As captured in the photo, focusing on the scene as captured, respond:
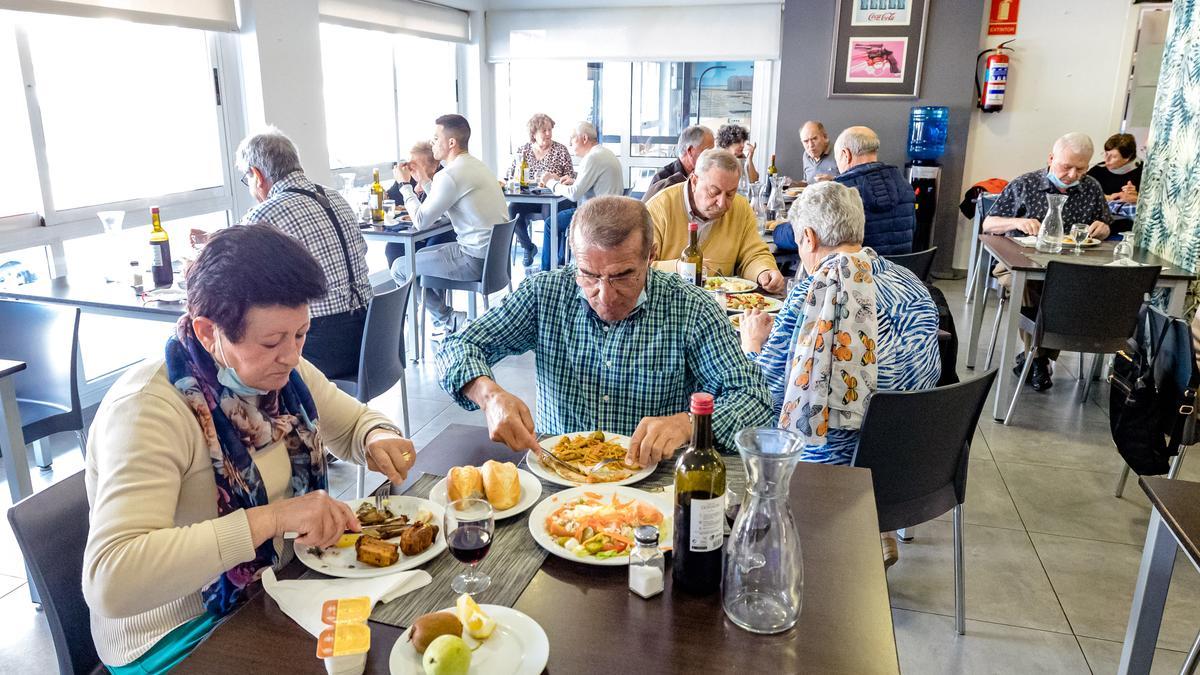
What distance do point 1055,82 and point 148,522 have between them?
25.9 feet

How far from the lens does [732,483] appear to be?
150cm

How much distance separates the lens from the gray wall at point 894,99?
7004 millimetres

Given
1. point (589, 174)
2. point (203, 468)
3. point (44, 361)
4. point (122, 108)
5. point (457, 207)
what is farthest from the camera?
point (589, 174)

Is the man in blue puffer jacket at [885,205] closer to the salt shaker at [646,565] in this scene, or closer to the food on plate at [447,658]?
the salt shaker at [646,565]

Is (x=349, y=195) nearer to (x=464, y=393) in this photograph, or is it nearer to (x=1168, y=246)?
(x=464, y=393)

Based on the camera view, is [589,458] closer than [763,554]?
No

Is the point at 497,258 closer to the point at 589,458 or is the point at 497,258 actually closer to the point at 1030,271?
the point at 1030,271

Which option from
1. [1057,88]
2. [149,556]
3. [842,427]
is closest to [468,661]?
[149,556]

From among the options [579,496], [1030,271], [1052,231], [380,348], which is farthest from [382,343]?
[1052,231]

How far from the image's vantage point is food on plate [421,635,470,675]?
96 cm

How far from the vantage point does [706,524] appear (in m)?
1.15

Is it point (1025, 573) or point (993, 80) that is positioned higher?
point (993, 80)

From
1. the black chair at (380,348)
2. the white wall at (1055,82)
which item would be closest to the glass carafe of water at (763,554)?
the black chair at (380,348)

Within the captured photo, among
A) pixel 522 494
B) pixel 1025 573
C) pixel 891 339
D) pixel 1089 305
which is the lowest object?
pixel 1025 573
